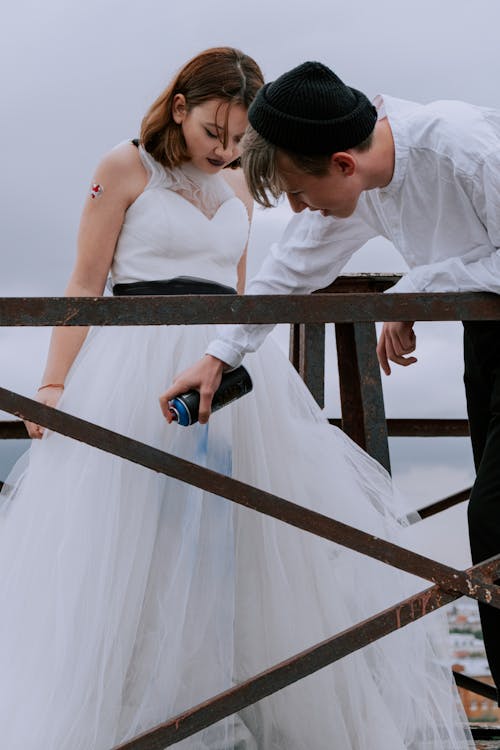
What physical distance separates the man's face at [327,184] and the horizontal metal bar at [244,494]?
0.59m

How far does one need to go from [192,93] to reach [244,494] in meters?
1.15

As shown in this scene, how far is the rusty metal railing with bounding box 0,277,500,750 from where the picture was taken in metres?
1.93

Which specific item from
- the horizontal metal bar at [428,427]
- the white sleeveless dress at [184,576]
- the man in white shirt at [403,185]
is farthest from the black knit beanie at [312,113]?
the horizontal metal bar at [428,427]

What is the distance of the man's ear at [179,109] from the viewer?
264 centimetres

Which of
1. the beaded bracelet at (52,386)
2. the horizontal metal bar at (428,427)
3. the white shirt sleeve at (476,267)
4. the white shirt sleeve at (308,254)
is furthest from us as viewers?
the horizontal metal bar at (428,427)

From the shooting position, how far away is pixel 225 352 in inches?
87.6

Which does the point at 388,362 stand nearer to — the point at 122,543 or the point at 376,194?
the point at 376,194

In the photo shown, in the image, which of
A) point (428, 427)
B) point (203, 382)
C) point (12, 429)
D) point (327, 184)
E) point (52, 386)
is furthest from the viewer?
point (428, 427)

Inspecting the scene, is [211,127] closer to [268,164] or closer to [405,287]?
[268,164]

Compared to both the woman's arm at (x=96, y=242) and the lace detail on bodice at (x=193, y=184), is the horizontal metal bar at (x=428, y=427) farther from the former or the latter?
the woman's arm at (x=96, y=242)

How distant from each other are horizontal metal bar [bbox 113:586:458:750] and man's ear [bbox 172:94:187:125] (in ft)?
4.40

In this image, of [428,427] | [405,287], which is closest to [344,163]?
[405,287]

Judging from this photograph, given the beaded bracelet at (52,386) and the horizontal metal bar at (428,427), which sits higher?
the horizontal metal bar at (428,427)

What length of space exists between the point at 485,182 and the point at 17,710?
1447 mm
